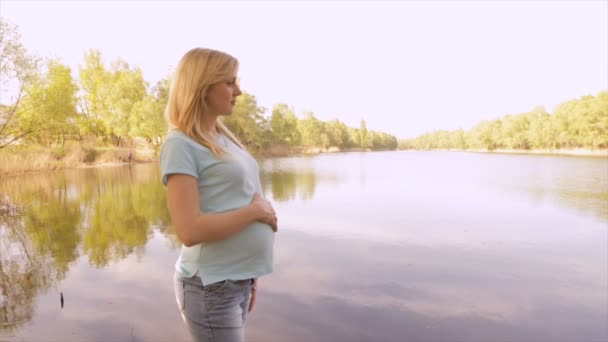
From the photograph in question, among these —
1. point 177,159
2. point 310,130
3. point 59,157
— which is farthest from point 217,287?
point 310,130

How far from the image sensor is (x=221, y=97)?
1.59 meters

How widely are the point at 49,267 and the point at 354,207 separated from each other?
25.7 feet

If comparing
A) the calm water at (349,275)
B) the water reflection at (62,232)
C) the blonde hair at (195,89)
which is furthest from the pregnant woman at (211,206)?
the water reflection at (62,232)

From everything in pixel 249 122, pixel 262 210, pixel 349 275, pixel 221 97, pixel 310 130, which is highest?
pixel 310 130

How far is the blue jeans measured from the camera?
1.55 m

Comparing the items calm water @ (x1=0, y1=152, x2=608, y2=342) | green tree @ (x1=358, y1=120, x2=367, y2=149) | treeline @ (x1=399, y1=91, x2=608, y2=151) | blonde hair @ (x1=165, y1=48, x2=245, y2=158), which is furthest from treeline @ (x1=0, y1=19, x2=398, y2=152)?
treeline @ (x1=399, y1=91, x2=608, y2=151)

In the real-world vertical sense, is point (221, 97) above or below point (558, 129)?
below

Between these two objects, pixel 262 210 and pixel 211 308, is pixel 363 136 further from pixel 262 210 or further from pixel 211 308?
pixel 211 308

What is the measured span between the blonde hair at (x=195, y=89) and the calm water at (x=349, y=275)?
2876mm

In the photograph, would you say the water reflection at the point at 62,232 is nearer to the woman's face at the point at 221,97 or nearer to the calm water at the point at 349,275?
the calm water at the point at 349,275

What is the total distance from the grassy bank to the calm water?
352 inches

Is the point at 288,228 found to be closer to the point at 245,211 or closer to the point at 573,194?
the point at 245,211

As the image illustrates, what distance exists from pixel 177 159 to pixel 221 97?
0.35 metres

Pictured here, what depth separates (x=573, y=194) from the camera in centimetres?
1416
